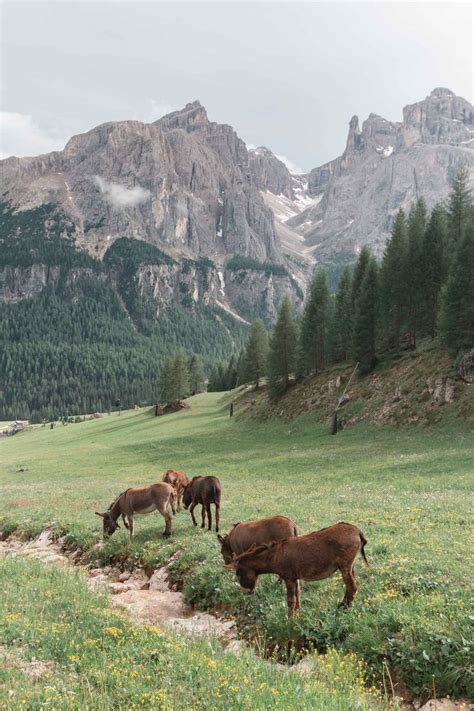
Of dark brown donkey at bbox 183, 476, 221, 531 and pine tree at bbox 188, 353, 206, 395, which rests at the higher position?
pine tree at bbox 188, 353, 206, 395

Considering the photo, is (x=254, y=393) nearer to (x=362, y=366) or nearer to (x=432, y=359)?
(x=362, y=366)

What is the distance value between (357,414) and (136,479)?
2595cm

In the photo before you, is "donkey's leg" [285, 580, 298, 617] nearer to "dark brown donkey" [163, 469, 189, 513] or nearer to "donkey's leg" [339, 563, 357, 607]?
"donkey's leg" [339, 563, 357, 607]

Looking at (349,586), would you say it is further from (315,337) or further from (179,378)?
(179,378)

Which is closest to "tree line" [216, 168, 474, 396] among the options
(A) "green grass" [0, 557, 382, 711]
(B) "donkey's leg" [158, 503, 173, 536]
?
(B) "donkey's leg" [158, 503, 173, 536]

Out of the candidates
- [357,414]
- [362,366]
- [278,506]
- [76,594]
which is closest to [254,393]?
[362,366]

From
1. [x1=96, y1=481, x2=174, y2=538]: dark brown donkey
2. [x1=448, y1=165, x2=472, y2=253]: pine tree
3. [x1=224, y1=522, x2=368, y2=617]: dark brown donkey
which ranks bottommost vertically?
[x1=96, y1=481, x2=174, y2=538]: dark brown donkey

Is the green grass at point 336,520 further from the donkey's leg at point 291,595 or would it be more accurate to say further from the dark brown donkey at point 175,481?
the dark brown donkey at point 175,481

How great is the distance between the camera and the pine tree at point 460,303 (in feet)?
141

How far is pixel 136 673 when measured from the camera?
21.8ft

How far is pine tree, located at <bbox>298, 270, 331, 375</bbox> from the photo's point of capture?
68375 millimetres

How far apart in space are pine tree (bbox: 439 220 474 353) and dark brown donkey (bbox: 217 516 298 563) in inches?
1523

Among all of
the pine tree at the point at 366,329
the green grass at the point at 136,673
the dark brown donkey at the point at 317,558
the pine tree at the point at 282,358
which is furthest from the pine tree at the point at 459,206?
the green grass at the point at 136,673

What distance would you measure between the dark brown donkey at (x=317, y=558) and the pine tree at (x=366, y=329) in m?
49.4
